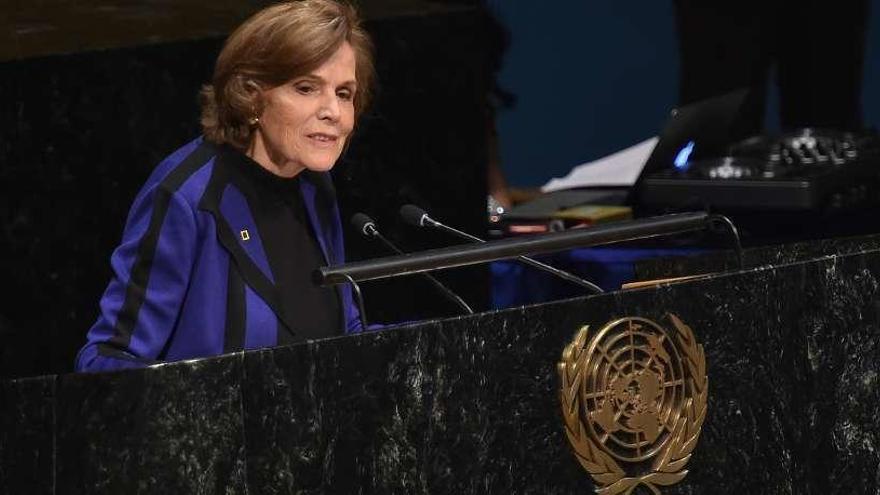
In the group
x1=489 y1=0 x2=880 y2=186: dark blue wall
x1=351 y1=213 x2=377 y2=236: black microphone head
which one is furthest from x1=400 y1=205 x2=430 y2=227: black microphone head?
x1=489 y1=0 x2=880 y2=186: dark blue wall

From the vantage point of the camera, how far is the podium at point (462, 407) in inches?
82.4

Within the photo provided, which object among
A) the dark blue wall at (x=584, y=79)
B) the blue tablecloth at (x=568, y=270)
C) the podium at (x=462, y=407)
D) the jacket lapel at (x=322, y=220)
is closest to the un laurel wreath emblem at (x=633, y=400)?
the podium at (x=462, y=407)

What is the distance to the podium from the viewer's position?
209 centimetres

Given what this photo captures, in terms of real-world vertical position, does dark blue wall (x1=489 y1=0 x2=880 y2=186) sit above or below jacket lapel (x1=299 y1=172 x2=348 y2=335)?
above

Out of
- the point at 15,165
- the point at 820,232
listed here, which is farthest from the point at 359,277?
the point at 820,232

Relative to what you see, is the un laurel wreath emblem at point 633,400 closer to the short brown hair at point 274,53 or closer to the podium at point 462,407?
the podium at point 462,407

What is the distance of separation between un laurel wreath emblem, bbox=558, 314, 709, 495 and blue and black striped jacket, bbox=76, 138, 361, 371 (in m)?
0.54

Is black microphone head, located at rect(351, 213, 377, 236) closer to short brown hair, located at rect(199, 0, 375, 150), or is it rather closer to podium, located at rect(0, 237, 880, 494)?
short brown hair, located at rect(199, 0, 375, 150)

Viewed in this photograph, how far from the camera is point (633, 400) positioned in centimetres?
241

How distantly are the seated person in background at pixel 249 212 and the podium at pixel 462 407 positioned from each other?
0.40m

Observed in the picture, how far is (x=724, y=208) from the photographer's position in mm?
4723

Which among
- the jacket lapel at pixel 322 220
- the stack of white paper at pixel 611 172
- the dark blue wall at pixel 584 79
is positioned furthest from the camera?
the dark blue wall at pixel 584 79

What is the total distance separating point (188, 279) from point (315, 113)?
319 millimetres

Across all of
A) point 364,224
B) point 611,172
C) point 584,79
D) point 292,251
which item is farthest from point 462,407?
point 584,79
